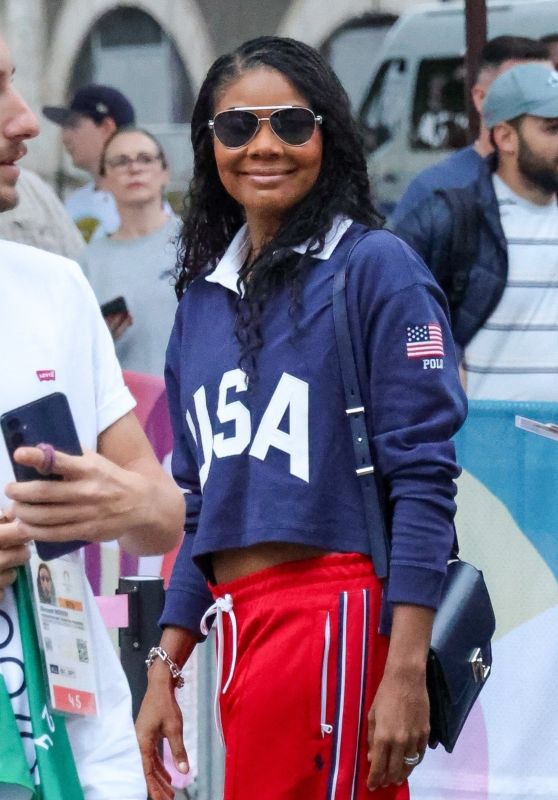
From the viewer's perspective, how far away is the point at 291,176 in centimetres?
306

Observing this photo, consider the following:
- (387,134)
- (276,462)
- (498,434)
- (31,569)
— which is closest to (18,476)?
(31,569)

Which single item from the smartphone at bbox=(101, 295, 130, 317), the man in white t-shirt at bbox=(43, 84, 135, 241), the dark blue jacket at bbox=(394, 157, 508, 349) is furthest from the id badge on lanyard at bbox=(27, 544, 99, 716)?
the man in white t-shirt at bbox=(43, 84, 135, 241)

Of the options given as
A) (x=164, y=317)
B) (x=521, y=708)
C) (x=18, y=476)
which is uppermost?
(x=18, y=476)

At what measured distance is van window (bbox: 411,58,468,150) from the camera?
6086 mm

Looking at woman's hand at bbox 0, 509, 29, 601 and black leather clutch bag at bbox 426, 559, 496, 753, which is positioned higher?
woman's hand at bbox 0, 509, 29, 601

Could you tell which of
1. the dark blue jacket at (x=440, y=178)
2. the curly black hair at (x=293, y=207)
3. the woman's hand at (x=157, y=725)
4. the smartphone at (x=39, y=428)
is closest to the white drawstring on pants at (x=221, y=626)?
the woman's hand at (x=157, y=725)

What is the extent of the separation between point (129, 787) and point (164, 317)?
12.9 ft

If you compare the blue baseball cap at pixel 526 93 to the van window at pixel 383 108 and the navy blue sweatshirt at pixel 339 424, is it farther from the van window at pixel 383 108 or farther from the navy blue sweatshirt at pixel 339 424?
the navy blue sweatshirt at pixel 339 424

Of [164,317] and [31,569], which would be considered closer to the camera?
[31,569]

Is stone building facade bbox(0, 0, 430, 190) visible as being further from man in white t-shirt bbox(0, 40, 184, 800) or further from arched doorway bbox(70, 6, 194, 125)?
man in white t-shirt bbox(0, 40, 184, 800)

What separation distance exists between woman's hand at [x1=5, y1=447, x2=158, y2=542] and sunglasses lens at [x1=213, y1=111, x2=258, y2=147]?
1007 mm

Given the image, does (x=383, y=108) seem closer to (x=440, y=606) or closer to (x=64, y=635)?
(x=440, y=606)

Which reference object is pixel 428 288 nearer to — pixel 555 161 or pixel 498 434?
pixel 498 434

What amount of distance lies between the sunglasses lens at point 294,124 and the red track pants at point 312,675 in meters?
0.81
